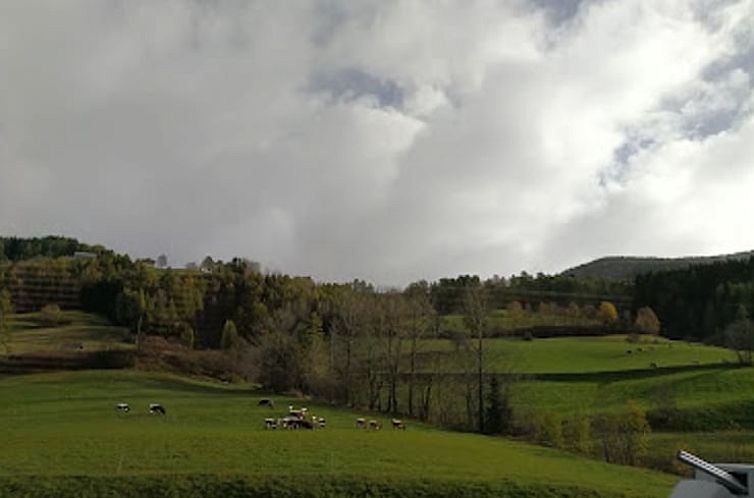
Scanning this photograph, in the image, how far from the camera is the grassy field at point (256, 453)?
27.6 m

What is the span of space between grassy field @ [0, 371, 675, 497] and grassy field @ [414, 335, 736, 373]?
112ft

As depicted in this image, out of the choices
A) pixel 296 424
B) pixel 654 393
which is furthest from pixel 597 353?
pixel 296 424

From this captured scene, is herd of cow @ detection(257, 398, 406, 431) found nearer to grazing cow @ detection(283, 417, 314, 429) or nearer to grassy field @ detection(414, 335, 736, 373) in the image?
grazing cow @ detection(283, 417, 314, 429)

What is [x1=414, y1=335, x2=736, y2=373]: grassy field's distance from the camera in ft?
309

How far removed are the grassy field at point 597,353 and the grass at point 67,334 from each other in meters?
51.4

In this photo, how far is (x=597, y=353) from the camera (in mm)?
107688

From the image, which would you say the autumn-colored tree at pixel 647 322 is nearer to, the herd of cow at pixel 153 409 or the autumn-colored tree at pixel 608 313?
the autumn-colored tree at pixel 608 313

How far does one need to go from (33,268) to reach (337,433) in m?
122

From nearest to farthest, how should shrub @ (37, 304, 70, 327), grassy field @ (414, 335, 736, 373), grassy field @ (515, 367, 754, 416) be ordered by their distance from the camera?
grassy field @ (515, 367, 754, 416) → grassy field @ (414, 335, 736, 373) → shrub @ (37, 304, 70, 327)

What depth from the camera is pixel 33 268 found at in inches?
5822

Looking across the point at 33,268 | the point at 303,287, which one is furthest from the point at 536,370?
the point at 33,268

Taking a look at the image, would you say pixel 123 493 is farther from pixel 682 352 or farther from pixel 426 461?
pixel 682 352

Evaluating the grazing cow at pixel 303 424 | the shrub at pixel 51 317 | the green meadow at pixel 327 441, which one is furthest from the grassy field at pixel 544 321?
the shrub at pixel 51 317

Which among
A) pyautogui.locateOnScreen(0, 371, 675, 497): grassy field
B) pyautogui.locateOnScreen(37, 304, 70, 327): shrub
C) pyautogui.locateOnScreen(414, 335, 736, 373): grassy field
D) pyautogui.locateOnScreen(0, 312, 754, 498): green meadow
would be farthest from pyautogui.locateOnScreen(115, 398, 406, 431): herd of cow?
pyautogui.locateOnScreen(37, 304, 70, 327): shrub
